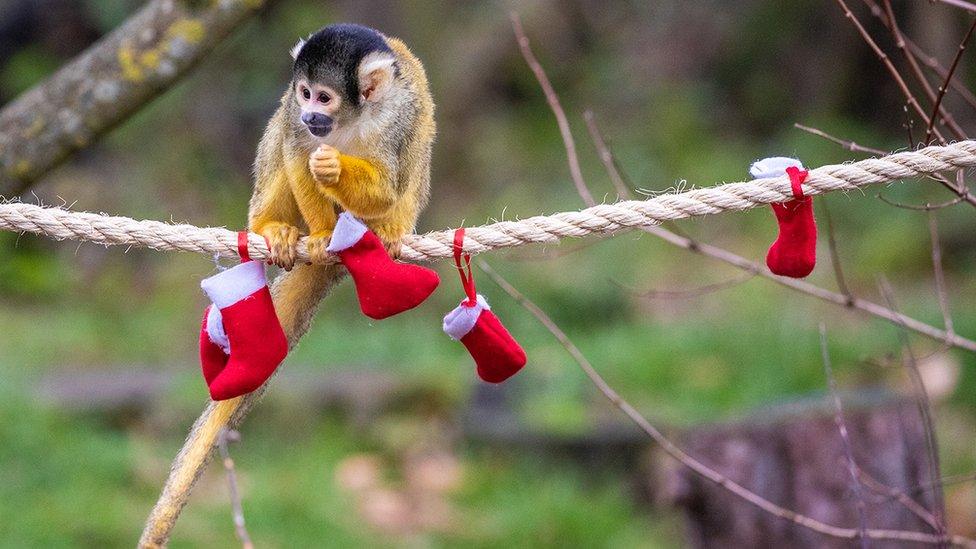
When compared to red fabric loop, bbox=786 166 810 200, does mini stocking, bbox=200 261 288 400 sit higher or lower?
higher

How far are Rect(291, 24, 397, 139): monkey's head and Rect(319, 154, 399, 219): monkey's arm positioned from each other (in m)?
0.10

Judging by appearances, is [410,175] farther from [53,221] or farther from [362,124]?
[53,221]

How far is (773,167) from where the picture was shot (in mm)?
2002

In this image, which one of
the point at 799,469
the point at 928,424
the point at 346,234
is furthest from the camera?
the point at 799,469

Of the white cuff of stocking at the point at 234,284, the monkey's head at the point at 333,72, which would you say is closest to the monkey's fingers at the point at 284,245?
the white cuff of stocking at the point at 234,284

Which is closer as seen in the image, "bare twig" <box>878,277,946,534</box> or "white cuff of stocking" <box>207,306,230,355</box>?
"white cuff of stocking" <box>207,306,230,355</box>

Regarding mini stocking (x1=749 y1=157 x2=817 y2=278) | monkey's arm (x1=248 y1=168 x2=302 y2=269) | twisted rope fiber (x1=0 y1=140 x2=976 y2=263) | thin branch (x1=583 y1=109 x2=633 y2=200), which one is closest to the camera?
twisted rope fiber (x1=0 y1=140 x2=976 y2=263)

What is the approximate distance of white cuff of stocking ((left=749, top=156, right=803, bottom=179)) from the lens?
6.49 feet

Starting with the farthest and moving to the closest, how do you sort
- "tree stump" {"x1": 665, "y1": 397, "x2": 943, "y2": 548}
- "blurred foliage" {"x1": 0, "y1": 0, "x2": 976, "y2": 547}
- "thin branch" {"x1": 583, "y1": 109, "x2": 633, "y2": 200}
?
"blurred foliage" {"x1": 0, "y1": 0, "x2": 976, "y2": 547} < "tree stump" {"x1": 665, "y1": 397, "x2": 943, "y2": 548} < "thin branch" {"x1": 583, "y1": 109, "x2": 633, "y2": 200}

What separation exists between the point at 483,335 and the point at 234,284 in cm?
45

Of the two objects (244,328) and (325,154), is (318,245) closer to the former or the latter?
(325,154)

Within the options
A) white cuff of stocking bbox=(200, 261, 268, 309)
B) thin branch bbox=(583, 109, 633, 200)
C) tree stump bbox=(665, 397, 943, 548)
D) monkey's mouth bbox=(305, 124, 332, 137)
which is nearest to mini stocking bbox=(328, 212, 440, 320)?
white cuff of stocking bbox=(200, 261, 268, 309)

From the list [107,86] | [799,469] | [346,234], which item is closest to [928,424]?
[799,469]

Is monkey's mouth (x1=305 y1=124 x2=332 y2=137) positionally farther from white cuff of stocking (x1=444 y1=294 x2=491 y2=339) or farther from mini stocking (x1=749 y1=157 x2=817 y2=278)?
mini stocking (x1=749 y1=157 x2=817 y2=278)
